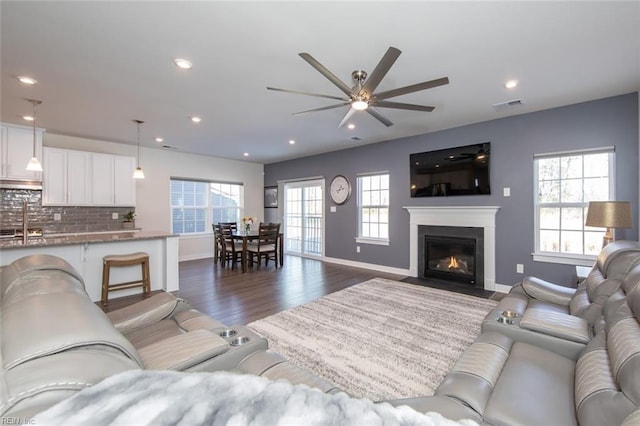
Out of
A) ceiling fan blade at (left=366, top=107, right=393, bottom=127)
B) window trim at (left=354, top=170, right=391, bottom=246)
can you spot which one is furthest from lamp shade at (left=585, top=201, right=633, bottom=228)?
window trim at (left=354, top=170, right=391, bottom=246)

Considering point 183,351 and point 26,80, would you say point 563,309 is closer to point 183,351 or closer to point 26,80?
point 183,351

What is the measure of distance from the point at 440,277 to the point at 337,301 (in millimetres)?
2165

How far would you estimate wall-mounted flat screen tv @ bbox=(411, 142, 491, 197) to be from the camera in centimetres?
433

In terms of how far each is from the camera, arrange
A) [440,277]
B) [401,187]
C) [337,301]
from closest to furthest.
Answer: [337,301]
[440,277]
[401,187]

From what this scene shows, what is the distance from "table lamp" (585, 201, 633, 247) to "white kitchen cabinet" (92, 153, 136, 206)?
7153 mm

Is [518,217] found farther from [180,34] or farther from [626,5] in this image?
[180,34]

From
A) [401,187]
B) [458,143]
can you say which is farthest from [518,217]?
[401,187]

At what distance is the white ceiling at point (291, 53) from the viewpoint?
1.92 meters

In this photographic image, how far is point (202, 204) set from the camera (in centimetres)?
710

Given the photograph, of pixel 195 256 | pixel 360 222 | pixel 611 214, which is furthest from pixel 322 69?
pixel 195 256

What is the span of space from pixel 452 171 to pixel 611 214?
2.12 metres

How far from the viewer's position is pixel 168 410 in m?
0.52

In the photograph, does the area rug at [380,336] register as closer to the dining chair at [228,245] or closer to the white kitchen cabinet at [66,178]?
the dining chair at [228,245]

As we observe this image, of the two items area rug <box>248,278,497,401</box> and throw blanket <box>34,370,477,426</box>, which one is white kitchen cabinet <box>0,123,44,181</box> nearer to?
area rug <box>248,278,497,401</box>
